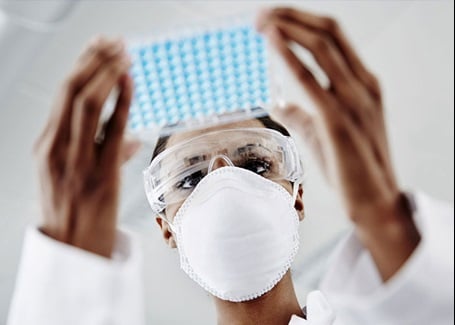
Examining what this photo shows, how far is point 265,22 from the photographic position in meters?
0.89

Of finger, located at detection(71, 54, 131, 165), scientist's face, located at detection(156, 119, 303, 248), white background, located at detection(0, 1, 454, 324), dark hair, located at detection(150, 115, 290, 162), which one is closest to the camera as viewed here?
finger, located at detection(71, 54, 131, 165)

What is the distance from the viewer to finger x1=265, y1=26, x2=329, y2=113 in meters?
0.87

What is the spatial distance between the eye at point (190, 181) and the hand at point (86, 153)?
61 cm

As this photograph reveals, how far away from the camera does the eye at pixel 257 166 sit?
153 centimetres

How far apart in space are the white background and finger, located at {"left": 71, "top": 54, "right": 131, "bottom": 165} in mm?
591

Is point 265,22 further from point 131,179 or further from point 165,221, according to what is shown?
point 131,179

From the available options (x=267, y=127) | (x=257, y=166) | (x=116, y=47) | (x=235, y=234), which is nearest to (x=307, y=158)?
(x=267, y=127)

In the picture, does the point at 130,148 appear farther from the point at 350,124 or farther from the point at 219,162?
the point at 219,162

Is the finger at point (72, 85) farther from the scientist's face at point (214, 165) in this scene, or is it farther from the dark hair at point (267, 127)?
the dark hair at point (267, 127)

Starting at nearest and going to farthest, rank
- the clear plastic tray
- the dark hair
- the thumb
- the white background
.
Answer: the thumb < the clear plastic tray < the dark hair < the white background

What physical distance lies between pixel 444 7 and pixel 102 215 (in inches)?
65.6

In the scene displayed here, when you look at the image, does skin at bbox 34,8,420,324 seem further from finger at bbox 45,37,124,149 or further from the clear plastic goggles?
the clear plastic goggles

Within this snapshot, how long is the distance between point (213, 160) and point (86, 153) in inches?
25.9

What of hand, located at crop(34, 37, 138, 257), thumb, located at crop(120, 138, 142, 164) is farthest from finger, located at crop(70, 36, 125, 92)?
thumb, located at crop(120, 138, 142, 164)
